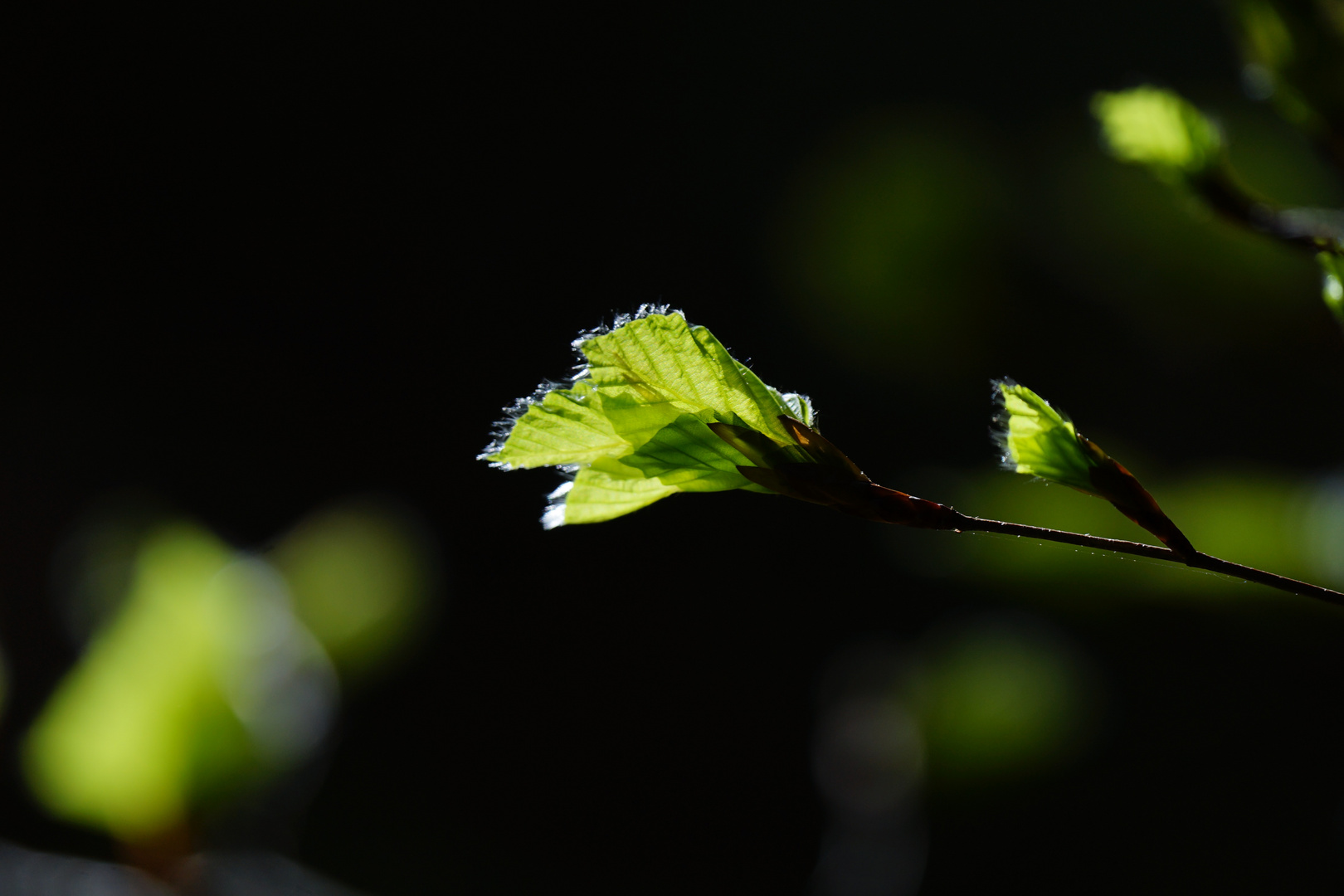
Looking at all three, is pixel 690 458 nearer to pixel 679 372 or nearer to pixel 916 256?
pixel 679 372

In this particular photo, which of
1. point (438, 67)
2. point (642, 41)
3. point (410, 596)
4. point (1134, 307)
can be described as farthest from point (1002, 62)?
point (410, 596)

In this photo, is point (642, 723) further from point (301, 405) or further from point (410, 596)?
point (410, 596)

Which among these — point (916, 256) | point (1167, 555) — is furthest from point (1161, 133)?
point (916, 256)

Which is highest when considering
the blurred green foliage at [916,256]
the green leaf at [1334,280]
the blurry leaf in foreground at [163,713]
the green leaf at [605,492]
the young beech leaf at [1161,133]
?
the blurred green foliage at [916,256]

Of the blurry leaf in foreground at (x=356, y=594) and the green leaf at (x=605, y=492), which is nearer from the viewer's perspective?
the green leaf at (x=605, y=492)

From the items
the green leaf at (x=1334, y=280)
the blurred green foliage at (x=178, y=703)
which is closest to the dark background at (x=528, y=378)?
the blurred green foliage at (x=178, y=703)

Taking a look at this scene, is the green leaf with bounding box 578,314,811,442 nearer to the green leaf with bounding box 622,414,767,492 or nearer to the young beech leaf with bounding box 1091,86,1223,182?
the green leaf with bounding box 622,414,767,492

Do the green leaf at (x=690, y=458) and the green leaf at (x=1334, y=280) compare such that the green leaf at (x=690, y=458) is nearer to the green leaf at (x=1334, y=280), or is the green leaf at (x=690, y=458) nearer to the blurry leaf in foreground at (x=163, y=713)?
the green leaf at (x=1334, y=280)

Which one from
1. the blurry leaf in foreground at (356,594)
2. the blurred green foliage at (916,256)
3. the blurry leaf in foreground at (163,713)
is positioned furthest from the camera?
the blurred green foliage at (916,256)

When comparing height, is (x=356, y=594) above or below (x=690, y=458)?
below
